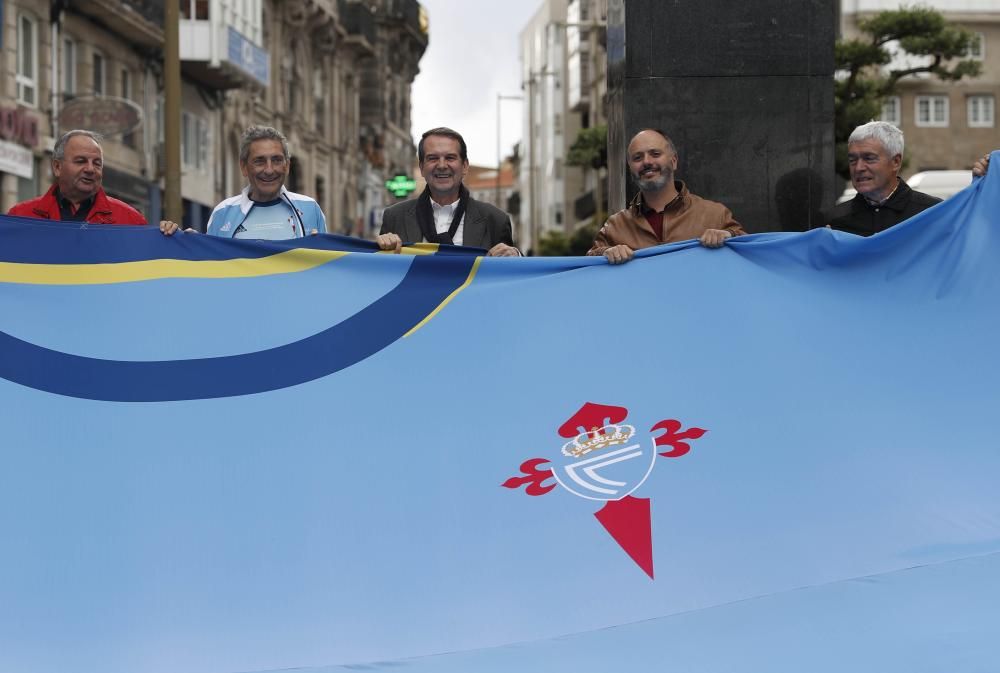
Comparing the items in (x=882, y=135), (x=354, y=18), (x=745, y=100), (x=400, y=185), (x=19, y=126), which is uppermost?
(x=354, y=18)

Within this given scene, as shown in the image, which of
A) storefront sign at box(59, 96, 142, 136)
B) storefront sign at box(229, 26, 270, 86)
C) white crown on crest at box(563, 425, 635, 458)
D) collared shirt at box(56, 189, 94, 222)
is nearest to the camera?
white crown on crest at box(563, 425, 635, 458)

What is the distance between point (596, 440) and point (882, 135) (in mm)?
2138

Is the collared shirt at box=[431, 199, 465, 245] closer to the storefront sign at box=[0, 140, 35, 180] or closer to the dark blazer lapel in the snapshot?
the dark blazer lapel

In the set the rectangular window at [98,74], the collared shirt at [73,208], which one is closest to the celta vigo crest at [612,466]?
the collared shirt at [73,208]

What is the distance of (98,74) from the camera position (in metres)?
33.8

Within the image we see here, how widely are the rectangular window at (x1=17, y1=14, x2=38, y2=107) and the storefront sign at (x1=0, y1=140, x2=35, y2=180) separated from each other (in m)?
1.24

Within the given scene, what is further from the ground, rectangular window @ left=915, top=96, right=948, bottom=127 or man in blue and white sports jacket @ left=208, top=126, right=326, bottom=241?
rectangular window @ left=915, top=96, right=948, bottom=127

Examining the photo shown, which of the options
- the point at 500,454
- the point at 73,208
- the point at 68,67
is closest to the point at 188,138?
the point at 68,67

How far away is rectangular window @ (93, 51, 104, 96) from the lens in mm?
33594

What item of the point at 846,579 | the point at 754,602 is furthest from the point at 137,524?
the point at 846,579

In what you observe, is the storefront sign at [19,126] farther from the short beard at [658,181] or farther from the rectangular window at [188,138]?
the short beard at [658,181]

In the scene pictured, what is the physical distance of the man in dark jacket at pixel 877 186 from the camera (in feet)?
22.8

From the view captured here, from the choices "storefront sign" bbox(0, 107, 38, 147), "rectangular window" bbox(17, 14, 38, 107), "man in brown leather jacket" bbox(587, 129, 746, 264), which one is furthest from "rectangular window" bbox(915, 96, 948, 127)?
"man in brown leather jacket" bbox(587, 129, 746, 264)

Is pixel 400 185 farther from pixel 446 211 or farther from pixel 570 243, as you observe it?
pixel 446 211
